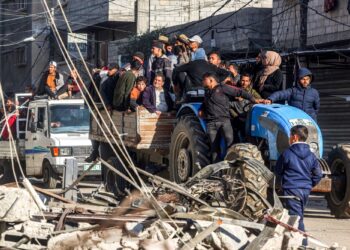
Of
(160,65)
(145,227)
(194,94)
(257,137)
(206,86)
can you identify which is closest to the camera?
(145,227)

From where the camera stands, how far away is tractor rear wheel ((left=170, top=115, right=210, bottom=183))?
43.0 ft

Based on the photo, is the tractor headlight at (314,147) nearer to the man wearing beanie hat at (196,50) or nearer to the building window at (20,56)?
the man wearing beanie hat at (196,50)

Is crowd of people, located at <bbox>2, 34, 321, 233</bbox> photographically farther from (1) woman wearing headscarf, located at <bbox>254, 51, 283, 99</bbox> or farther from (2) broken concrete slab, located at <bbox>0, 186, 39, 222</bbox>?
(2) broken concrete slab, located at <bbox>0, 186, 39, 222</bbox>

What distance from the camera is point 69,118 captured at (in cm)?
2133

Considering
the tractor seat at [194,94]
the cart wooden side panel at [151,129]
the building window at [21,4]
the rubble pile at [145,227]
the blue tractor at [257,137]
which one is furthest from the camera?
the building window at [21,4]

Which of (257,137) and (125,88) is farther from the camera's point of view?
(125,88)

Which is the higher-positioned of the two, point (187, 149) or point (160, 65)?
point (160, 65)

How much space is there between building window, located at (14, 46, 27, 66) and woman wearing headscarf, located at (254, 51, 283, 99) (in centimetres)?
3550

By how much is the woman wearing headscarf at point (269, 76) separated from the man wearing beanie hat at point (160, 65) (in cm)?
276

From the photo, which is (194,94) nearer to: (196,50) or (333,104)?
(196,50)

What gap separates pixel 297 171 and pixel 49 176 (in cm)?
1209

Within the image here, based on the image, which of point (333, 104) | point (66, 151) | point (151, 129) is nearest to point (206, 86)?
point (151, 129)

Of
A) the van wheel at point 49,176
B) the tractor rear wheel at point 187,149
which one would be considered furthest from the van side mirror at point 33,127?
the tractor rear wheel at point 187,149

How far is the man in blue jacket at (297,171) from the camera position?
961 centimetres
